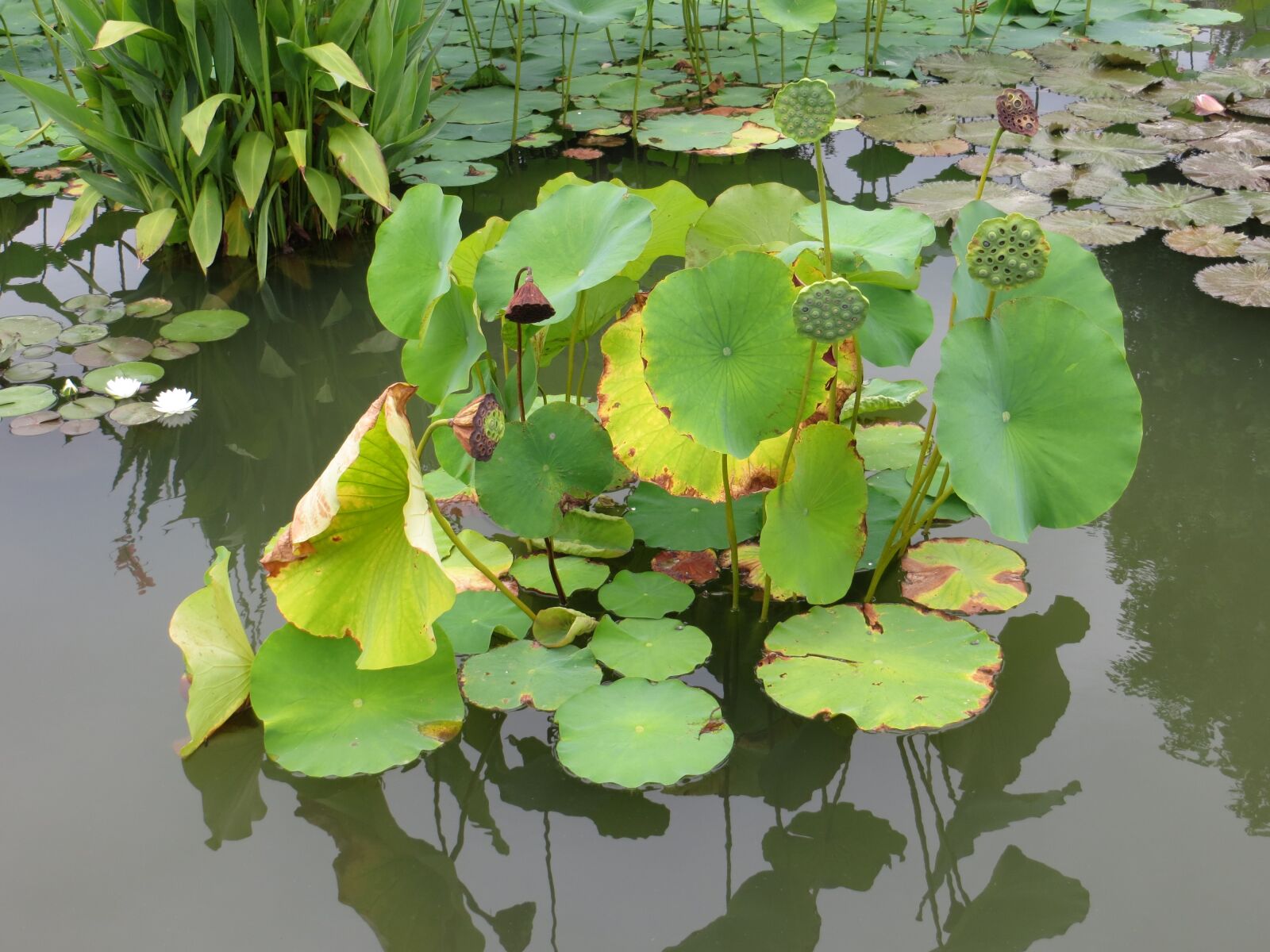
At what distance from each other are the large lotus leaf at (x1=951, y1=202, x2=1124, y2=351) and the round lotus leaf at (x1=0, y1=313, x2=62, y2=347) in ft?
7.05

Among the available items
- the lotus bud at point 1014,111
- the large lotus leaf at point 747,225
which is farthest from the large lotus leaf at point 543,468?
the lotus bud at point 1014,111

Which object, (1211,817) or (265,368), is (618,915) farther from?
(265,368)

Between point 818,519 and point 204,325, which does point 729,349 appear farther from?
point 204,325

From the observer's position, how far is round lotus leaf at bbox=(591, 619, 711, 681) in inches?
61.0

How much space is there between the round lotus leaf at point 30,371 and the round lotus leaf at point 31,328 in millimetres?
104

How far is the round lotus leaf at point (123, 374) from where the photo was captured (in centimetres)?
243

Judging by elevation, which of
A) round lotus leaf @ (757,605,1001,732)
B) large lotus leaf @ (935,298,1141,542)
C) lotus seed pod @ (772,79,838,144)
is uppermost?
lotus seed pod @ (772,79,838,144)

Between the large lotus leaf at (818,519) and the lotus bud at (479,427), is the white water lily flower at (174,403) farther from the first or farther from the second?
the large lotus leaf at (818,519)

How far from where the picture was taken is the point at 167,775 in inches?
58.8

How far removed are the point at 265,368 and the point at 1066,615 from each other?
5.96 ft

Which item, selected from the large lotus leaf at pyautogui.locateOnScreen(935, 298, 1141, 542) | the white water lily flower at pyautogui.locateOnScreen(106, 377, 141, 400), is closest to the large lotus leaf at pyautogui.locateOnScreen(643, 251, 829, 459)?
the large lotus leaf at pyautogui.locateOnScreen(935, 298, 1141, 542)

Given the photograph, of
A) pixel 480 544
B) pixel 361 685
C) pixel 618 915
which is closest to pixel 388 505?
pixel 361 685

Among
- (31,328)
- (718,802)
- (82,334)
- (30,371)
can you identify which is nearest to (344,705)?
(718,802)

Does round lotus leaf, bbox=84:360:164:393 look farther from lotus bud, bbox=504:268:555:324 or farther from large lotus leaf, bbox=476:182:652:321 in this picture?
lotus bud, bbox=504:268:555:324
